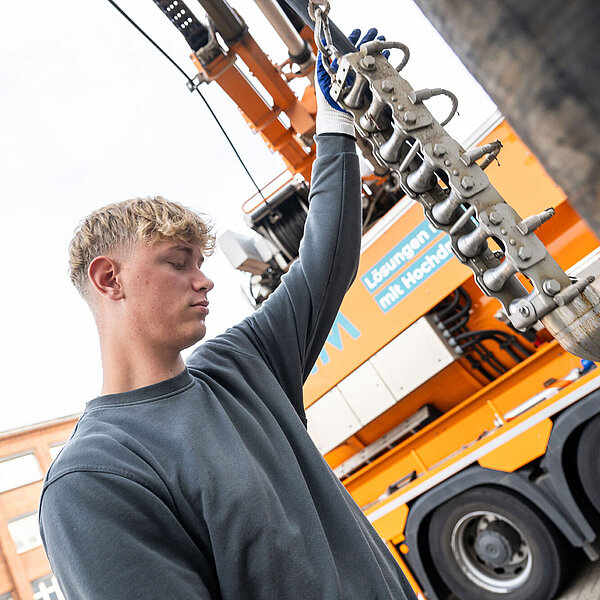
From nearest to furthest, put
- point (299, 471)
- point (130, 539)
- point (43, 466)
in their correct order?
point (130, 539) → point (299, 471) → point (43, 466)

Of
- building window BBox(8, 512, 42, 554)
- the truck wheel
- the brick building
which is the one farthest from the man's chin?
building window BBox(8, 512, 42, 554)

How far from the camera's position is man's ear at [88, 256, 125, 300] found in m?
1.65

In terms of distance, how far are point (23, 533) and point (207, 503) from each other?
3176 cm

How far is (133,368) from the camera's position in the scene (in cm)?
159

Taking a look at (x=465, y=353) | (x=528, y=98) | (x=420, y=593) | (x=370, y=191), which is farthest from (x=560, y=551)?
(x=528, y=98)

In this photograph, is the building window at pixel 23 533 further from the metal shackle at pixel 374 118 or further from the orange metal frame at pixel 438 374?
the metal shackle at pixel 374 118

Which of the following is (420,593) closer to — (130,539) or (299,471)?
(299,471)

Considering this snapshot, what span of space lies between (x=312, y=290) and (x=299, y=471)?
620 millimetres

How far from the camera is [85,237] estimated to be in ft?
5.61

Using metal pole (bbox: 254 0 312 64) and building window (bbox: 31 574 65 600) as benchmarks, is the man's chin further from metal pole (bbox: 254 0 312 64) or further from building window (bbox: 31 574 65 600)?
building window (bbox: 31 574 65 600)

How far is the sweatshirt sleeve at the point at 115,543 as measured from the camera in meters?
1.11

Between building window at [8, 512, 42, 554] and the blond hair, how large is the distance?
101 ft

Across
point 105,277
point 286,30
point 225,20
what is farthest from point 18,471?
point 105,277

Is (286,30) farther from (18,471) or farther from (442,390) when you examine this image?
(18,471)
